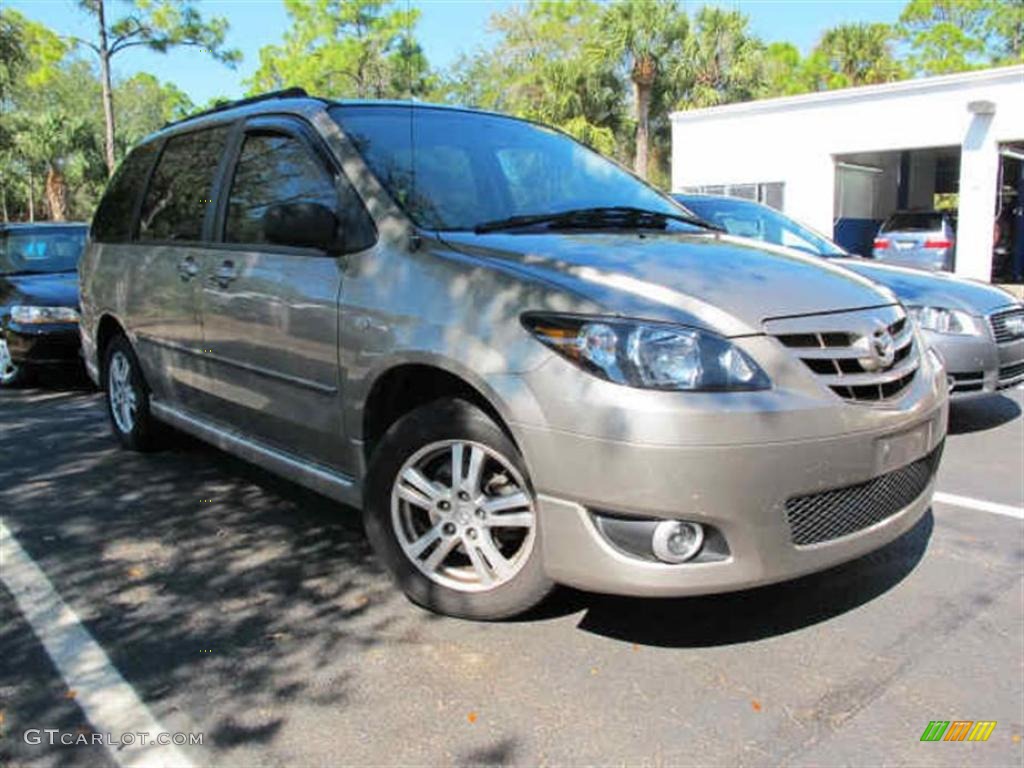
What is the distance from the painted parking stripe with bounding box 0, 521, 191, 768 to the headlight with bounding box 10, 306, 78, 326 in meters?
4.39

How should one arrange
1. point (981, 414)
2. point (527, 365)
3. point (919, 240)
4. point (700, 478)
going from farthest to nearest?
point (919, 240) → point (981, 414) → point (527, 365) → point (700, 478)

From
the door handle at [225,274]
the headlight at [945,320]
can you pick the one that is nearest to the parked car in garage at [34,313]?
the door handle at [225,274]

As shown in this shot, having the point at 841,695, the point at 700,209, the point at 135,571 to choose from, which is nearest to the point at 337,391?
the point at 135,571

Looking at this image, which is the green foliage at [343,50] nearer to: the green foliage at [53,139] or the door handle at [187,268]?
the green foliage at [53,139]

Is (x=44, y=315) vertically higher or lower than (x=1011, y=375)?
higher

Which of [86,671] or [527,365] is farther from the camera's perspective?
[86,671]

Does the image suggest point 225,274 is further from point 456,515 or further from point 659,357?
point 659,357

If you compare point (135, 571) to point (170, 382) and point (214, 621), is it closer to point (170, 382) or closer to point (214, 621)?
point (214, 621)

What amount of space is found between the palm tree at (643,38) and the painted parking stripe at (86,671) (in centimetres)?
2555

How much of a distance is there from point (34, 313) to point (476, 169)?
548cm

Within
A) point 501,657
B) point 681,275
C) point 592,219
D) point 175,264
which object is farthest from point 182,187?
point 501,657

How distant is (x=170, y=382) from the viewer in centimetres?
483

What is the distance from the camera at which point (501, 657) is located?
3.03 m

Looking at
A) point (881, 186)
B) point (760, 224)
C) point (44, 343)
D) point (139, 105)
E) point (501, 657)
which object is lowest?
point (501, 657)
